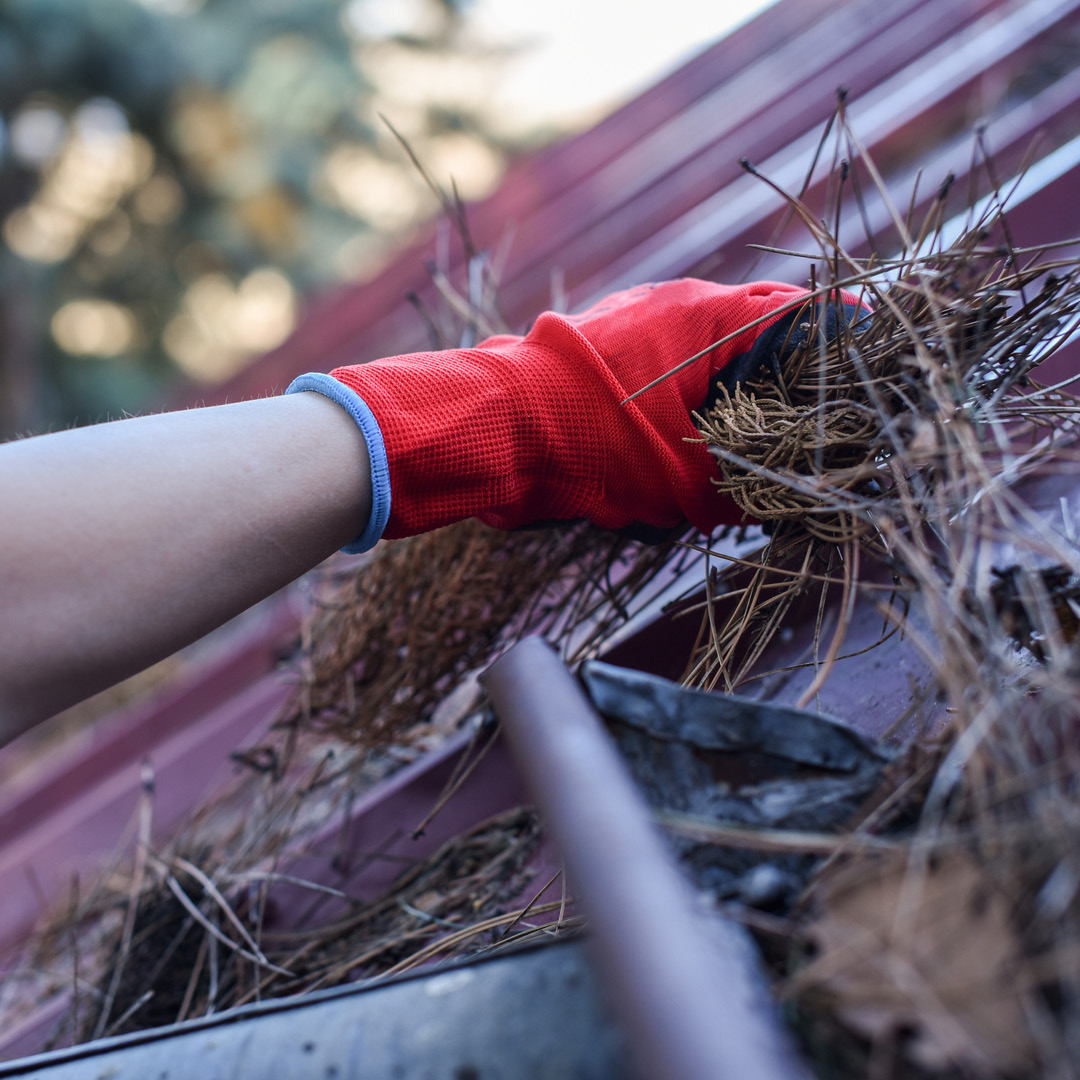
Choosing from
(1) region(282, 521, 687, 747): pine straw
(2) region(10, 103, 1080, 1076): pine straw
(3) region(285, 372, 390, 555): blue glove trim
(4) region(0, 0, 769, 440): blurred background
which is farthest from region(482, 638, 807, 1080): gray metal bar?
(4) region(0, 0, 769, 440): blurred background

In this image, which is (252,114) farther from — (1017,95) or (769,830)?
(769,830)

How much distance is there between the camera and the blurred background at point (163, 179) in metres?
5.71

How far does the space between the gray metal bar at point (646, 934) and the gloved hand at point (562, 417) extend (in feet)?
1.06

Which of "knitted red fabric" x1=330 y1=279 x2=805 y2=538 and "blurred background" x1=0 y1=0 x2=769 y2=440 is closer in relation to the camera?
"knitted red fabric" x1=330 y1=279 x2=805 y2=538

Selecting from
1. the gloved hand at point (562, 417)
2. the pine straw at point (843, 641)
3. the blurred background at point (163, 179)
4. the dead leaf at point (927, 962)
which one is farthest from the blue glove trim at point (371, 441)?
the blurred background at point (163, 179)

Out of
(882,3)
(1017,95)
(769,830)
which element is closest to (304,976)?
(769,830)

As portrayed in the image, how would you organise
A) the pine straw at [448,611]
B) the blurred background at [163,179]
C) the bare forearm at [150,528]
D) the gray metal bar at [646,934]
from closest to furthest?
the gray metal bar at [646,934], the bare forearm at [150,528], the pine straw at [448,611], the blurred background at [163,179]

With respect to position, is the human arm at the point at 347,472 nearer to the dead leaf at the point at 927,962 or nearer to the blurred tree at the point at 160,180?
the dead leaf at the point at 927,962

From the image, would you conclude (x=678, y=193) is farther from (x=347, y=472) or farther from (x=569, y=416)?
(x=347, y=472)

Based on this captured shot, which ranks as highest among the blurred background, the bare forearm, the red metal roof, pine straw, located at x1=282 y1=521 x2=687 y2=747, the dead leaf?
the blurred background

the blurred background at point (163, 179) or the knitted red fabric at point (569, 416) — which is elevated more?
the blurred background at point (163, 179)

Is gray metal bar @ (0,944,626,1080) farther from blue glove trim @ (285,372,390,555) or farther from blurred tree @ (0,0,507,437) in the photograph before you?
blurred tree @ (0,0,507,437)

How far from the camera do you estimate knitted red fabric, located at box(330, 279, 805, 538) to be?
2.46 ft

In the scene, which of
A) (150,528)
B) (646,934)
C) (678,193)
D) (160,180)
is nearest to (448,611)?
(150,528)
